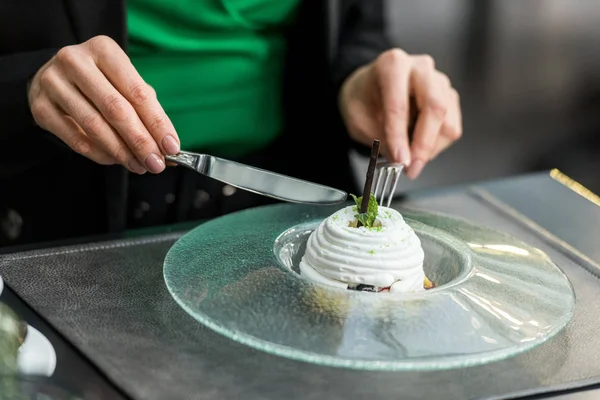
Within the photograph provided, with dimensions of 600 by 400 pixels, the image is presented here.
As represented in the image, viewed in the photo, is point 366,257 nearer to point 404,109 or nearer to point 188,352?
point 188,352

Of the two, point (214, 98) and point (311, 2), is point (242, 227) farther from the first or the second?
point (311, 2)

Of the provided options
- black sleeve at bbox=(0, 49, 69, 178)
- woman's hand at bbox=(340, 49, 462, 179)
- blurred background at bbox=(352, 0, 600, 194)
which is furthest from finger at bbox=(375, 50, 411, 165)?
blurred background at bbox=(352, 0, 600, 194)

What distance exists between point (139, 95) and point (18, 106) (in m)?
0.31

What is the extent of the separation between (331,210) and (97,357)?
1.35 ft

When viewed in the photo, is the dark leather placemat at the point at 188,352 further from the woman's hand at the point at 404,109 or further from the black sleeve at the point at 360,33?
the black sleeve at the point at 360,33

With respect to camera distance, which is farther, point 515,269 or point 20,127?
point 20,127

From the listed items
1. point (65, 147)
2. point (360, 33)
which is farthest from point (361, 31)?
point (65, 147)

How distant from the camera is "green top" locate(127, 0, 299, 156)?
1.37m

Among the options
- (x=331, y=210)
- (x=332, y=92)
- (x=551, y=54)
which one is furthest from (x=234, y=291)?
(x=551, y=54)

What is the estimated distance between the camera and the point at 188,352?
0.83 metres

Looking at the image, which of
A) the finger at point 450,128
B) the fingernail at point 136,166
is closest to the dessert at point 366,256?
the fingernail at point 136,166

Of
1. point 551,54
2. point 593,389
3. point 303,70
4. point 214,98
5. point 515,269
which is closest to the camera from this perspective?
point 593,389

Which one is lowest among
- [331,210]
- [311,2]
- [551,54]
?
[551,54]

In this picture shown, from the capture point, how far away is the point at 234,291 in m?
0.88
